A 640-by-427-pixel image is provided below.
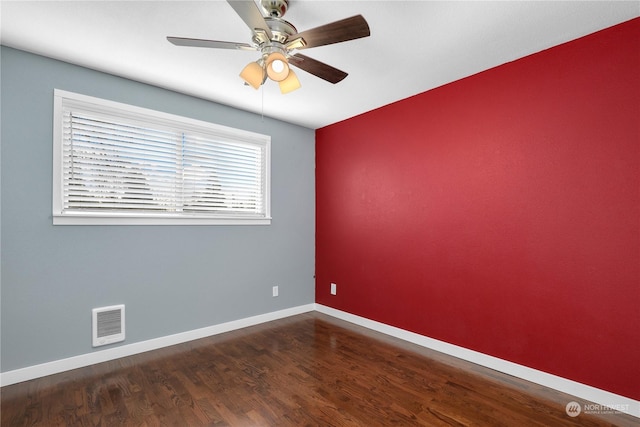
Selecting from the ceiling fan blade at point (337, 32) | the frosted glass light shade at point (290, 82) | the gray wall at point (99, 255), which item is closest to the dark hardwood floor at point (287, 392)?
the gray wall at point (99, 255)

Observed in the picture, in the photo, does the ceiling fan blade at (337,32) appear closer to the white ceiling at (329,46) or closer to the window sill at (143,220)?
the white ceiling at (329,46)

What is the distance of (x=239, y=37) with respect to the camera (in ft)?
7.04

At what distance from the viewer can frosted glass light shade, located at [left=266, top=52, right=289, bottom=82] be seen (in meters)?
1.71

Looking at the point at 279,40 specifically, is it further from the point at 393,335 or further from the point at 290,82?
the point at 393,335

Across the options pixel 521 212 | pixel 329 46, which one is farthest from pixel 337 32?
pixel 521 212

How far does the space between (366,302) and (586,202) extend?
7.39 feet

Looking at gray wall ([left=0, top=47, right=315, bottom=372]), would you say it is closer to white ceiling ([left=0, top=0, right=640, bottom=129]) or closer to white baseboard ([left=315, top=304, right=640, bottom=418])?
white ceiling ([left=0, top=0, right=640, bottom=129])

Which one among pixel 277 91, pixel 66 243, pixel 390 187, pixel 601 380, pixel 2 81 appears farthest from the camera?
pixel 390 187

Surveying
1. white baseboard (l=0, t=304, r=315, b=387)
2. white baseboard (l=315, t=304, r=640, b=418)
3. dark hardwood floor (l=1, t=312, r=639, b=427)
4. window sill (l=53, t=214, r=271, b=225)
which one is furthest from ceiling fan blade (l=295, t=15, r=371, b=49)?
white baseboard (l=0, t=304, r=315, b=387)

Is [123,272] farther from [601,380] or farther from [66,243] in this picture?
[601,380]

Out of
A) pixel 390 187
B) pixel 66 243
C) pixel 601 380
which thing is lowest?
pixel 601 380

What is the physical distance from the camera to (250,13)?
4.91 ft

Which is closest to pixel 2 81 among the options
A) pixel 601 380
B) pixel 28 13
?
pixel 28 13

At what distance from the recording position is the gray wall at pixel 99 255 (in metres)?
2.29
